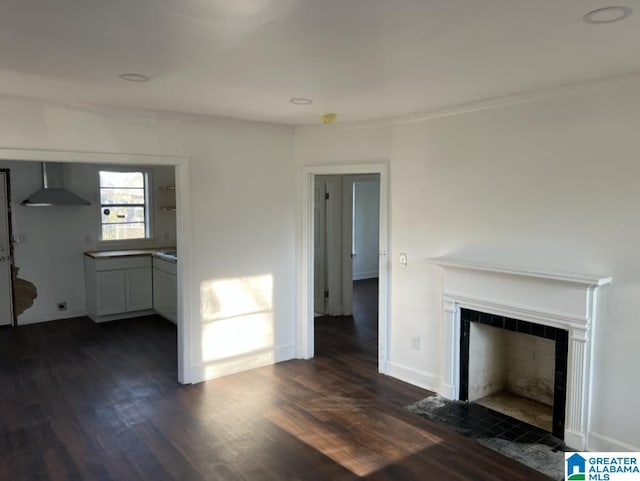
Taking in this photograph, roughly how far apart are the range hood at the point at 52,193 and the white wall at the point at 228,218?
9.40ft

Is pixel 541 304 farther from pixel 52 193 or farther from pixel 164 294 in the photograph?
pixel 52 193

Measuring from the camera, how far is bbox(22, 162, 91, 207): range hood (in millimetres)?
6227

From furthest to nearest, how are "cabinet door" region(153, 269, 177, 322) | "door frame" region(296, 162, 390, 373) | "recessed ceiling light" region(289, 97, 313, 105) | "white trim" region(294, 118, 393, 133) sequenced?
"cabinet door" region(153, 269, 177, 322) → "door frame" region(296, 162, 390, 373) → "white trim" region(294, 118, 393, 133) → "recessed ceiling light" region(289, 97, 313, 105)

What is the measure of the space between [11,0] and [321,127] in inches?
128

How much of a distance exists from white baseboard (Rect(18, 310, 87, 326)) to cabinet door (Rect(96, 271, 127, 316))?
0.56 meters

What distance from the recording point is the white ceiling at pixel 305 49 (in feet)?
6.39

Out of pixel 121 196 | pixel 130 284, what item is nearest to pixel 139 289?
pixel 130 284

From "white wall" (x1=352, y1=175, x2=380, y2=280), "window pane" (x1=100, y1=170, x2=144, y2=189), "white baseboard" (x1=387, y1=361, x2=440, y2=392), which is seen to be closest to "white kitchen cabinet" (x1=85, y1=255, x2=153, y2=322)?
"window pane" (x1=100, y1=170, x2=144, y2=189)

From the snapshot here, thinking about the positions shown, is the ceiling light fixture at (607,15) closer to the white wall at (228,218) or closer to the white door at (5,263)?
the white wall at (228,218)

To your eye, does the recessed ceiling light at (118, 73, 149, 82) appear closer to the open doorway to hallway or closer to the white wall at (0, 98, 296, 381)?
the white wall at (0, 98, 296, 381)

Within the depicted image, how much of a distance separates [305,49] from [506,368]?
3.26 m

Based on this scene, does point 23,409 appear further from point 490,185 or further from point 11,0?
point 490,185

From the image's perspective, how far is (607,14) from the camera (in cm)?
200

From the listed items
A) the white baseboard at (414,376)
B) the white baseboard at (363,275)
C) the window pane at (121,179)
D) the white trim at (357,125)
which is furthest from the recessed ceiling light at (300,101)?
the white baseboard at (363,275)
